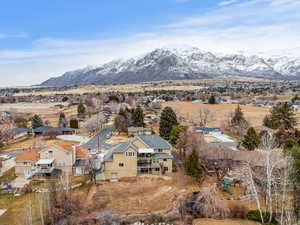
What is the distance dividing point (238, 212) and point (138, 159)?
1324cm

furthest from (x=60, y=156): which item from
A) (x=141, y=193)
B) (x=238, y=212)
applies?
(x=238, y=212)

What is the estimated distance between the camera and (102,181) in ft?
96.0

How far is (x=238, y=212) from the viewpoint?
22.4m

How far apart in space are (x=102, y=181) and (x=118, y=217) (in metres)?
7.90

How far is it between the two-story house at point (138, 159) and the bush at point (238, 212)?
10.3 meters

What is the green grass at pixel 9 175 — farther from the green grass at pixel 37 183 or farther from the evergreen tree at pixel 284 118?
the evergreen tree at pixel 284 118

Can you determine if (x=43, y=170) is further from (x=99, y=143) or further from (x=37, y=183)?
(x=99, y=143)

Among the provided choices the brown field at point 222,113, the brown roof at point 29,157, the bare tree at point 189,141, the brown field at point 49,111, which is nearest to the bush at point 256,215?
the bare tree at point 189,141

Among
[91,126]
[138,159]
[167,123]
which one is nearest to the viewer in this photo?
[138,159]

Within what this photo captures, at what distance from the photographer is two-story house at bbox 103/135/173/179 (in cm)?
2992

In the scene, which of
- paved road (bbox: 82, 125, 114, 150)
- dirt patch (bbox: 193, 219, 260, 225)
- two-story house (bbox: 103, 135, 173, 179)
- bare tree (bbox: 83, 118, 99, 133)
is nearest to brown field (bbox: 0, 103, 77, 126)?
bare tree (bbox: 83, 118, 99, 133)

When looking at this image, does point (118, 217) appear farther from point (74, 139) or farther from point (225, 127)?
point (225, 127)

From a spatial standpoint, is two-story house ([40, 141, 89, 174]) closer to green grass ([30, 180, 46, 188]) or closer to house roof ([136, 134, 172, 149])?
green grass ([30, 180, 46, 188])

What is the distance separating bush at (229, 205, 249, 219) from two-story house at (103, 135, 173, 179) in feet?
33.8
